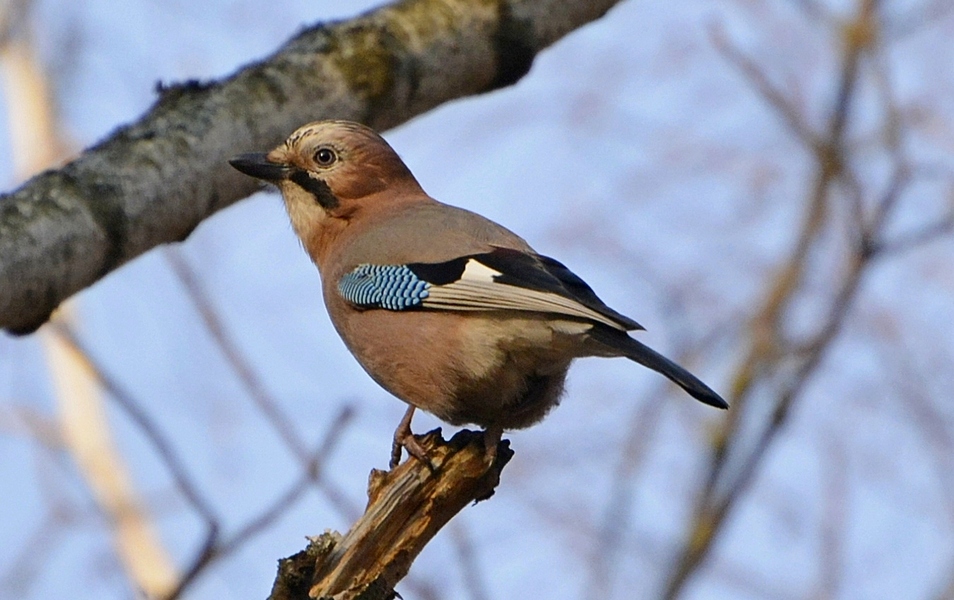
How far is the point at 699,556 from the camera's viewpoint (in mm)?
6234

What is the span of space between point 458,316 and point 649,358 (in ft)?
2.37

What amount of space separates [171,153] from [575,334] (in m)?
1.41

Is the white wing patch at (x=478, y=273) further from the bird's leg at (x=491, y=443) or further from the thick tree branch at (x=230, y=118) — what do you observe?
the thick tree branch at (x=230, y=118)

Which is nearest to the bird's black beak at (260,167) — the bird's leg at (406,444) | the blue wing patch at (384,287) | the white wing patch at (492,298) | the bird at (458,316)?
the bird at (458,316)

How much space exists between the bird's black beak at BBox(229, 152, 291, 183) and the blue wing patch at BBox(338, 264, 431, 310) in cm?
48

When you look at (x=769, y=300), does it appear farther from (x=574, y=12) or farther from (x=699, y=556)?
(x=574, y=12)

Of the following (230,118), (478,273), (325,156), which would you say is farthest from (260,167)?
(478,273)

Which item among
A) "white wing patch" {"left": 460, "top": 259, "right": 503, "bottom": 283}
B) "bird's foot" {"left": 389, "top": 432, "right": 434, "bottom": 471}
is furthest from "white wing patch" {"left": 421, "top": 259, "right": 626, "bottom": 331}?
"bird's foot" {"left": 389, "top": 432, "right": 434, "bottom": 471}

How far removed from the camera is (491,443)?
427 centimetres

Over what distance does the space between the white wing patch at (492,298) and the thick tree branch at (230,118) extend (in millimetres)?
754

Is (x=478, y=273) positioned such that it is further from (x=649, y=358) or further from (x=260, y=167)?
(x=260, y=167)

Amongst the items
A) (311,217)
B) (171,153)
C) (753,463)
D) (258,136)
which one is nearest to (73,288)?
(171,153)

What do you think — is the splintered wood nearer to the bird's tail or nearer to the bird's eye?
the bird's tail

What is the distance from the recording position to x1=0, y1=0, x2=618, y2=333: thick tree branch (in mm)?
3959
